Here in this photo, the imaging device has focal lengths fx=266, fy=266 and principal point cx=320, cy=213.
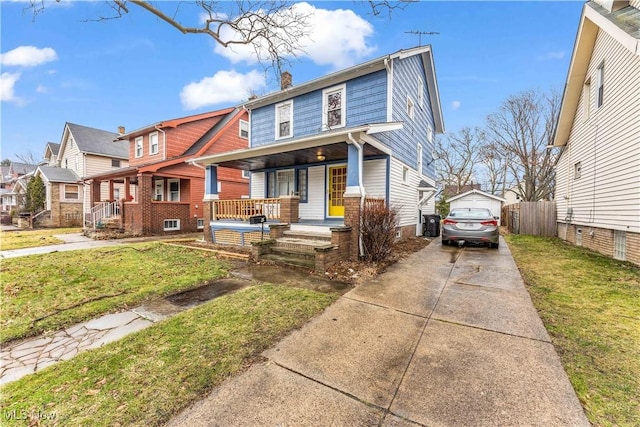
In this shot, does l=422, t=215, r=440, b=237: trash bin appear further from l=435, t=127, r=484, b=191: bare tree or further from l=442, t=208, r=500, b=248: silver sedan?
l=435, t=127, r=484, b=191: bare tree

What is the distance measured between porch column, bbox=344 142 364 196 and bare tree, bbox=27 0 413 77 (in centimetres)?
293

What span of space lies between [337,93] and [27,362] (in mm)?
10319

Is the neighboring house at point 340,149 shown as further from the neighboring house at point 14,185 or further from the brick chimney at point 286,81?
the neighboring house at point 14,185

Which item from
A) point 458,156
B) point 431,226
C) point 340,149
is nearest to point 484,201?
point 431,226

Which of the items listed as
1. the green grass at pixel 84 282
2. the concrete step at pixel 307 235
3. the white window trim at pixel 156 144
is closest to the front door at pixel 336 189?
the concrete step at pixel 307 235

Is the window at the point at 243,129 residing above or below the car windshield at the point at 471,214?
above

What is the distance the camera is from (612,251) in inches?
297

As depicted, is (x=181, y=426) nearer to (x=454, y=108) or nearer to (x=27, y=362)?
(x=27, y=362)

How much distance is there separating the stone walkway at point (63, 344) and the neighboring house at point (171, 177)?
1056cm

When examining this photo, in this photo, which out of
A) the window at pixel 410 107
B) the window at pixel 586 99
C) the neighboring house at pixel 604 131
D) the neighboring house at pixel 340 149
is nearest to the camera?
the neighboring house at pixel 604 131

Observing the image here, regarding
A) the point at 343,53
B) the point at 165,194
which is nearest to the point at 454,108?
the point at 343,53

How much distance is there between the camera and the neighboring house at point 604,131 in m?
6.50

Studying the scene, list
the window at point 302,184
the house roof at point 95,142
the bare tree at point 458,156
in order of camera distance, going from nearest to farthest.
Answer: the window at point 302,184
the house roof at point 95,142
the bare tree at point 458,156

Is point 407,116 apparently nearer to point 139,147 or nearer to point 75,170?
point 139,147
